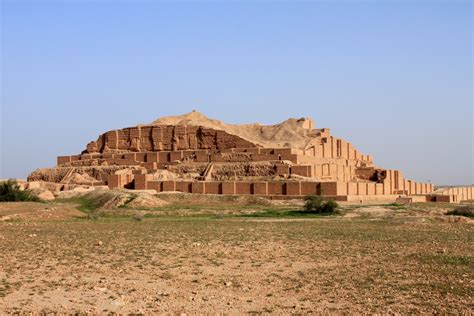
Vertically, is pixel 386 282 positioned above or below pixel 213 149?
below

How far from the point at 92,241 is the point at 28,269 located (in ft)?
14.1

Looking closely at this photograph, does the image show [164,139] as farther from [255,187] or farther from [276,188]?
[276,188]

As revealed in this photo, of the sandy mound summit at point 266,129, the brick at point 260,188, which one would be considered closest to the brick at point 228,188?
the brick at point 260,188

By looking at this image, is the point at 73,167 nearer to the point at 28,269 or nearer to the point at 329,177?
the point at 329,177

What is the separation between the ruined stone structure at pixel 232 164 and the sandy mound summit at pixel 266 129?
9 cm

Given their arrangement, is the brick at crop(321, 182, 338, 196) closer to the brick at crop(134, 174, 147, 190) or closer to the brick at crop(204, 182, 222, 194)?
the brick at crop(204, 182, 222, 194)

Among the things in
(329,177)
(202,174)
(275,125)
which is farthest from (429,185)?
A: (202,174)

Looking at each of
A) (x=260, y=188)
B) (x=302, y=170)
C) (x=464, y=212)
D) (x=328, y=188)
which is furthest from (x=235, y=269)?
(x=302, y=170)

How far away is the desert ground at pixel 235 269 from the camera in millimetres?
8469

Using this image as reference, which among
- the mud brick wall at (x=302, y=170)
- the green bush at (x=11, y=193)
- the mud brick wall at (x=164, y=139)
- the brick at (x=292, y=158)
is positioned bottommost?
the green bush at (x=11, y=193)

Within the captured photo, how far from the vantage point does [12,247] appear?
1375 centimetres

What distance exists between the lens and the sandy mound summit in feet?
170

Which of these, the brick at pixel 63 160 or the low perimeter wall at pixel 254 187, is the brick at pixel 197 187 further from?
the brick at pixel 63 160

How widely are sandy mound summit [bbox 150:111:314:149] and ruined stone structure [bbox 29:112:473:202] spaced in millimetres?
91
